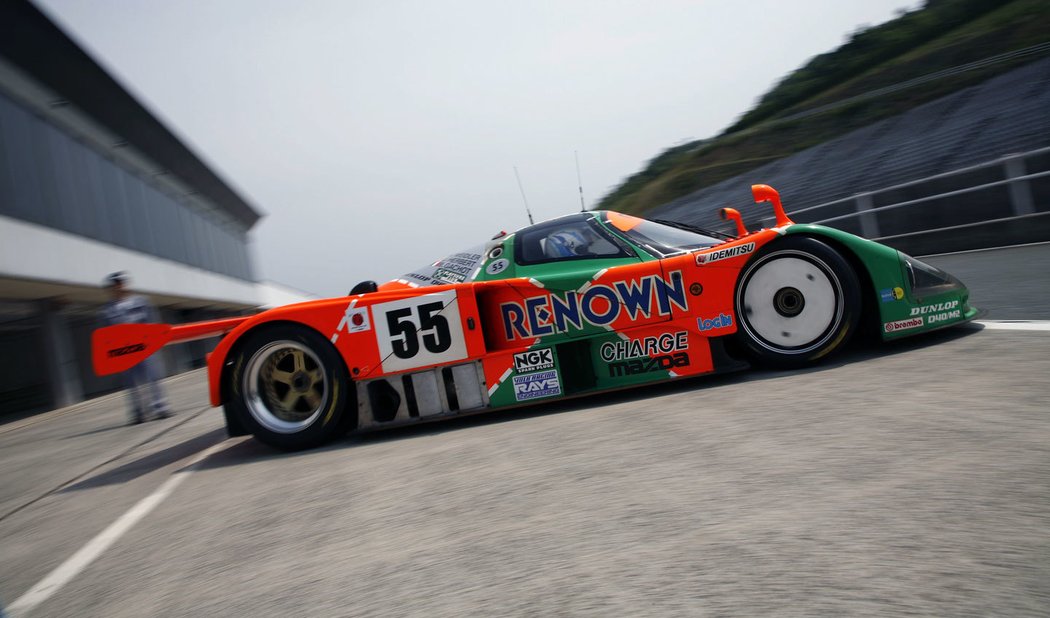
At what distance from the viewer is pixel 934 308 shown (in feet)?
15.7

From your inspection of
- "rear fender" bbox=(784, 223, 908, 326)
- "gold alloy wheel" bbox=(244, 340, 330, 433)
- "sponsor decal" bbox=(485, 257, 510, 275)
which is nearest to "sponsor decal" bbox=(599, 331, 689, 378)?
"sponsor decal" bbox=(485, 257, 510, 275)

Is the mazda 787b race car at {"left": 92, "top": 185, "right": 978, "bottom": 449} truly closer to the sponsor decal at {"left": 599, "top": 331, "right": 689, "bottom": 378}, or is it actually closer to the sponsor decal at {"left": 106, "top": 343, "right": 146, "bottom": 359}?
the sponsor decal at {"left": 599, "top": 331, "right": 689, "bottom": 378}

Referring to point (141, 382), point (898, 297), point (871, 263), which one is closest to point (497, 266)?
point (871, 263)

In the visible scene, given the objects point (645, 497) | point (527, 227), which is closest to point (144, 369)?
point (527, 227)

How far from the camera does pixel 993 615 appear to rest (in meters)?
1.65

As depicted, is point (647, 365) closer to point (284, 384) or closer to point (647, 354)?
point (647, 354)

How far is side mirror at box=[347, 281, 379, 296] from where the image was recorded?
5621 mm

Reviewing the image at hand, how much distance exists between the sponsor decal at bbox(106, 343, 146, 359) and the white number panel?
1885mm

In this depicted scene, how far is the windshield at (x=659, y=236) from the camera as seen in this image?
514cm

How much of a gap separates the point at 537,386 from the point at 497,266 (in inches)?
33.9

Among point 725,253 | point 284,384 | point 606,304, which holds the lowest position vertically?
point 284,384

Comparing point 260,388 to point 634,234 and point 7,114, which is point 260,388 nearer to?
point 634,234

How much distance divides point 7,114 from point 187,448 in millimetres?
16451

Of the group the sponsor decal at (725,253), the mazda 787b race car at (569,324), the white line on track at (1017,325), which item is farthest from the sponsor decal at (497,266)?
the white line on track at (1017,325)
